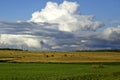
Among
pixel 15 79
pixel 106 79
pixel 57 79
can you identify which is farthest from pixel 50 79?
pixel 106 79

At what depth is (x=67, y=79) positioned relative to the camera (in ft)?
164

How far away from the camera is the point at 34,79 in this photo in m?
49.4

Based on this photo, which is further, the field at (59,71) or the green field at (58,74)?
the field at (59,71)

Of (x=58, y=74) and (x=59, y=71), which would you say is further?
(x=59, y=71)

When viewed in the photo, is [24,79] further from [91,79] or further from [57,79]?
[91,79]

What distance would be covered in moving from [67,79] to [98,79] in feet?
14.4

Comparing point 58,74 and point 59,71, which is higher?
point 59,71

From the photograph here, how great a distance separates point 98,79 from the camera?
51.0 metres

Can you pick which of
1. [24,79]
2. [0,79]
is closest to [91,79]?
[24,79]

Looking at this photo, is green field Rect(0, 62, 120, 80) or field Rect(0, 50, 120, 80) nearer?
green field Rect(0, 62, 120, 80)

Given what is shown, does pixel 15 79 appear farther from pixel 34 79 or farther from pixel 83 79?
pixel 83 79

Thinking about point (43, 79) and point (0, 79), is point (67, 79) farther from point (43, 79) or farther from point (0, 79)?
point (0, 79)

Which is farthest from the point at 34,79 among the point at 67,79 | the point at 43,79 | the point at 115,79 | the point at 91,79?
the point at 115,79

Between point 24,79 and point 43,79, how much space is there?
255 centimetres
